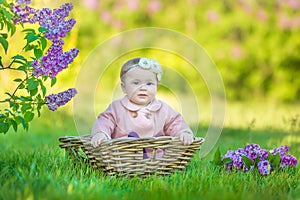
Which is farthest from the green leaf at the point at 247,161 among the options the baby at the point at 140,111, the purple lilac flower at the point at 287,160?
the baby at the point at 140,111

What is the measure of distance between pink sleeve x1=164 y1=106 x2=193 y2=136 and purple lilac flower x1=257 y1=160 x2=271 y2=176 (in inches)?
17.5

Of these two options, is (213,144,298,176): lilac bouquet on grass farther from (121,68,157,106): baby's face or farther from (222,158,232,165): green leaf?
(121,68,157,106): baby's face

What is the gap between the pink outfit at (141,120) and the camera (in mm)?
2732

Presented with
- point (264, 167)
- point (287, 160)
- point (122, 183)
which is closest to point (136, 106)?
point (122, 183)

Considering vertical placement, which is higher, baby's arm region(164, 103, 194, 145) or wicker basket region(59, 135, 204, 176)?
baby's arm region(164, 103, 194, 145)

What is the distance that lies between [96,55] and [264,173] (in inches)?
44.5

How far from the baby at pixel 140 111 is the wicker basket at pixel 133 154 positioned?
145 millimetres

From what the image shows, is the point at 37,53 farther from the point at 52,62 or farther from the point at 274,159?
the point at 274,159

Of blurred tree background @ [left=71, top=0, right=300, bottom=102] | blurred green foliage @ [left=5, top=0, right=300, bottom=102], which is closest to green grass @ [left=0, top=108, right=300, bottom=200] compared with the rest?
blurred green foliage @ [left=5, top=0, right=300, bottom=102]

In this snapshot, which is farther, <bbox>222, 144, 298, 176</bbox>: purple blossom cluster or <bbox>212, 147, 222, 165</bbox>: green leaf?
<bbox>212, 147, 222, 165</bbox>: green leaf

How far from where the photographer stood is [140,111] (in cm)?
278

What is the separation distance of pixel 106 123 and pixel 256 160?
84cm

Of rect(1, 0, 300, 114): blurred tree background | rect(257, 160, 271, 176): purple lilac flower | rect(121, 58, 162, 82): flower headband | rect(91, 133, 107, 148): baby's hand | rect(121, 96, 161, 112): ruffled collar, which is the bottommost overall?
rect(257, 160, 271, 176): purple lilac flower

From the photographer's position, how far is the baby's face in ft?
9.07
